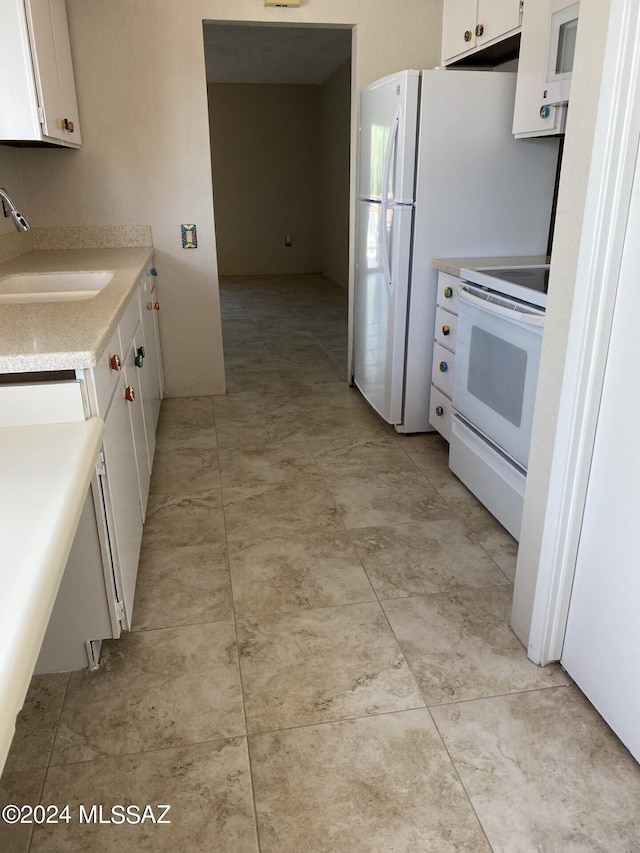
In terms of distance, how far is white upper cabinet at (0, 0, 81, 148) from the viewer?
2.46 m

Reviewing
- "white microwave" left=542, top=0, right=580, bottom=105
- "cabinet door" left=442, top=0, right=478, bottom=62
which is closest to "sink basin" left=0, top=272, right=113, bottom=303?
"white microwave" left=542, top=0, right=580, bottom=105

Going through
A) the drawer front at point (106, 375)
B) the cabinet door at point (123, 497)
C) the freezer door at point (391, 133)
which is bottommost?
the cabinet door at point (123, 497)

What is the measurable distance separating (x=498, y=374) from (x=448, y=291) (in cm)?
71

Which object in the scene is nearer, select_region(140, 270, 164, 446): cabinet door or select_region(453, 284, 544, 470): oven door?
select_region(453, 284, 544, 470): oven door

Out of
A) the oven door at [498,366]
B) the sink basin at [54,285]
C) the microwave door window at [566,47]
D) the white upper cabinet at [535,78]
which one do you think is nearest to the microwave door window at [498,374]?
the oven door at [498,366]

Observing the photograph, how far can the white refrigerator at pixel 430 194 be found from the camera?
9.43 feet

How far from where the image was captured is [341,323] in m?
6.00

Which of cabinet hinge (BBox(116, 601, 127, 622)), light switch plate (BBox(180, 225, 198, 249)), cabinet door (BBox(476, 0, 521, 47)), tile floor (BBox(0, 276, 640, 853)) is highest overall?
cabinet door (BBox(476, 0, 521, 47))

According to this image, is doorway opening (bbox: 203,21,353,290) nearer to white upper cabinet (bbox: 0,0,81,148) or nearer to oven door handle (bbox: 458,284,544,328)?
white upper cabinet (bbox: 0,0,81,148)

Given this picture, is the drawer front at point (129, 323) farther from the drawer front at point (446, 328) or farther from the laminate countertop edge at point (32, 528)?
the drawer front at point (446, 328)

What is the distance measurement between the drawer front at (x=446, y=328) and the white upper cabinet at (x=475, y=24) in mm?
1187

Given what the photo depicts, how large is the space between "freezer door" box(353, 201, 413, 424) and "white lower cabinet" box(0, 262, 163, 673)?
1.50m

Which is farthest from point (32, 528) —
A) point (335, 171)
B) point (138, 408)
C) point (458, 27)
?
point (335, 171)

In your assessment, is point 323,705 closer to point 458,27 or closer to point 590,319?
point 590,319
